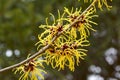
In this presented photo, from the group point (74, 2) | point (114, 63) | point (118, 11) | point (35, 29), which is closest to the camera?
point (74, 2)

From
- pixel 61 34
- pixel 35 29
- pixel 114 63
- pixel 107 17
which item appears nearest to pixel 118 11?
pixel 107 17

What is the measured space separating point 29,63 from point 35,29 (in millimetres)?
1980

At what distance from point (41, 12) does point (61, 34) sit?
2.23m

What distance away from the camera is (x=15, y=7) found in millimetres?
3357

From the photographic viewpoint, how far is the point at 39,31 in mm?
3230

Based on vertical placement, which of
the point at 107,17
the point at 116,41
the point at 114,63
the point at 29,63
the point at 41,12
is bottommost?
the point at 114,63

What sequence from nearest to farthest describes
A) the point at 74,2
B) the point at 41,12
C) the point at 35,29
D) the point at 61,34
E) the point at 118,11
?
the point at 61,34
the point at 74,2
the point at 35,29
the point at 41,12
the point at 118,11

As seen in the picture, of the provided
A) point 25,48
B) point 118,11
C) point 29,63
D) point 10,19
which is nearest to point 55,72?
point 25,48

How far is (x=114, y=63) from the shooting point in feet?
13.4

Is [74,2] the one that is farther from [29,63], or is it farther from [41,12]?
[29,63]

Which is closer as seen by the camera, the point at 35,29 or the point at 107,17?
the point at 35,29

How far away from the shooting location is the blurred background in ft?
10.1

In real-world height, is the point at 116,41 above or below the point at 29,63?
below

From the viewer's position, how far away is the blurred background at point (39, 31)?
307cm
